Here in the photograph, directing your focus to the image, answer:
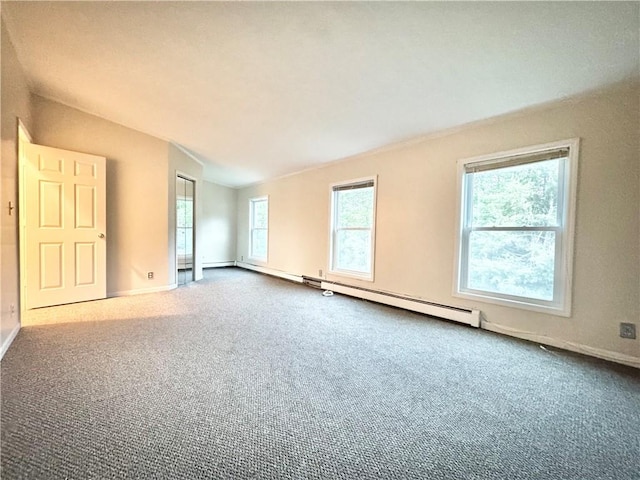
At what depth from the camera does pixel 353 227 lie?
4.51 metres

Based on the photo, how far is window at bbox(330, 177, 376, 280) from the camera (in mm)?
4254

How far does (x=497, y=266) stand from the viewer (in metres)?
2.96

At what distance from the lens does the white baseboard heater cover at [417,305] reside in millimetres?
3072

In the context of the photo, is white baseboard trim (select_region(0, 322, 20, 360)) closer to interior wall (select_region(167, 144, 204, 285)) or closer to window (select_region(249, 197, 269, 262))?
interior wall (select_region(167, 144, 204, 285))

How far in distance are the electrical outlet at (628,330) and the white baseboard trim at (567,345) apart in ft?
0.49

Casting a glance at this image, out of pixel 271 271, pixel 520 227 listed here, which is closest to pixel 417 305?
pixel 520 227

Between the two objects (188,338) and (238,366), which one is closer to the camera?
(238,366)

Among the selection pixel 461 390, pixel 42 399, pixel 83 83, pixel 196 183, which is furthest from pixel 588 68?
pixel 196 183

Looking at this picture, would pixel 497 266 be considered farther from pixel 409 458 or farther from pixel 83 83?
pixel 83 83

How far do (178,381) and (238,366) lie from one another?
1.27ft

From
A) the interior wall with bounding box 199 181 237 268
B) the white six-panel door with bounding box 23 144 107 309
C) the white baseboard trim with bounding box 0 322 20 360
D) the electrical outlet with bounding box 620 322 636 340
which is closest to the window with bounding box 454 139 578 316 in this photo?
the electrical outlet with bounding box 620 322 636 340

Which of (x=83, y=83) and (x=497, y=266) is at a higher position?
(x=83, y=83)

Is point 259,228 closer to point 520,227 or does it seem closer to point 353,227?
point 353,227

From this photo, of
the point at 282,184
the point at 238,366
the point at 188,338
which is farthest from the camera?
the point at 282,184
